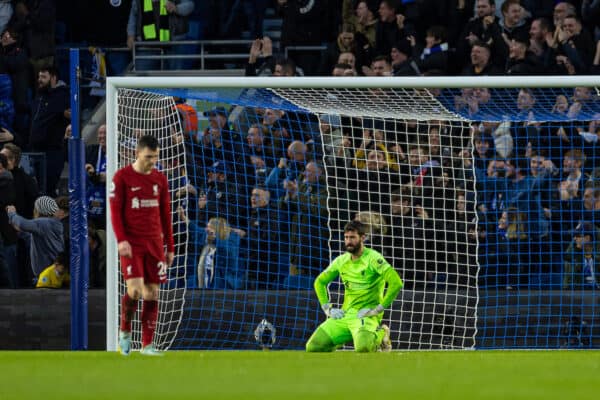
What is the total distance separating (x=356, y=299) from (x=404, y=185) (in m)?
1.82

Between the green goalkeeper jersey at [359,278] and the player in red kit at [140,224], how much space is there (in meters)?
2.13

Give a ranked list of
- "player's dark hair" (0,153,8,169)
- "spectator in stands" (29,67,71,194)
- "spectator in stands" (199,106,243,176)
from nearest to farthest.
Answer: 1. "spectator in stands" (199,106,243,176)
2. "player's dark hair" (0,153,8,169)
3. "spectator in stands" (29,67,71,194)

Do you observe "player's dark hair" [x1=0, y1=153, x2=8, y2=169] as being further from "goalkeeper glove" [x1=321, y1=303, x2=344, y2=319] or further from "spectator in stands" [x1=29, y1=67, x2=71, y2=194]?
"goalkeeper glove" [x1=321, y1=303, x2=344, y2=319]

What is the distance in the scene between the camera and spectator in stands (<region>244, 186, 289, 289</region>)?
46.6 feet

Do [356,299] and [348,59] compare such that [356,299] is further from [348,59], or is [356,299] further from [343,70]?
[348,59]

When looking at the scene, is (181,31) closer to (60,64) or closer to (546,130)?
(60,64)

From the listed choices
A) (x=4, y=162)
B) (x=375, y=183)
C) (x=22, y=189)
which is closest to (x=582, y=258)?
(x=375, y=183)

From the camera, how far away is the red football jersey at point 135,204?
10.8m

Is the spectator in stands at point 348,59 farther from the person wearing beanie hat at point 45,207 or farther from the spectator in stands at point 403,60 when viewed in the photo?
the person wearing beanie hat at point 45,207

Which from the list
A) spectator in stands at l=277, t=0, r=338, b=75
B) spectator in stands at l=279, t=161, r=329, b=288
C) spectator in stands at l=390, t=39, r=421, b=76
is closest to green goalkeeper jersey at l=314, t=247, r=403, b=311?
spectator in stands at l=279, t=161, r=329, b=288

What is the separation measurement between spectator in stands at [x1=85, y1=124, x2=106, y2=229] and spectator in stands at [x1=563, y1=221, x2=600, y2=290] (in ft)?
17.5

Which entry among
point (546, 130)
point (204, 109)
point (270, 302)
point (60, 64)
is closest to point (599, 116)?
point (546, 130)

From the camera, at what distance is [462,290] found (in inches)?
544

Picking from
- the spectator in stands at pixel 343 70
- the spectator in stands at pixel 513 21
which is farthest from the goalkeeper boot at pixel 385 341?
the spectator in stands at pixel 513 21
